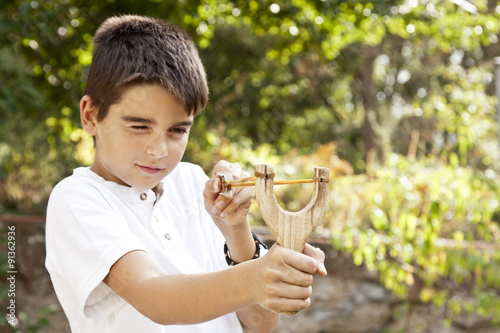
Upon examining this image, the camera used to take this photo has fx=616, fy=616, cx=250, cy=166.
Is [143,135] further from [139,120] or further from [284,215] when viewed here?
[284,215]

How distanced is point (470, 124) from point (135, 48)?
344 centimetres

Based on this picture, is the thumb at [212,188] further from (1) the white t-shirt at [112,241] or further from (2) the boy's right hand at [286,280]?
(2) the boy's right hand at [286,280]

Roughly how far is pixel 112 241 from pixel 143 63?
368 mm

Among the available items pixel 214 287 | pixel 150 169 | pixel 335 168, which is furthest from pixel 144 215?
pixel 335 168

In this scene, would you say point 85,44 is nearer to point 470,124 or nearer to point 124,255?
point 470,124

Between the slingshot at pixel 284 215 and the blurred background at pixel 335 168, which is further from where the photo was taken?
the blurred background at pixel 335 168

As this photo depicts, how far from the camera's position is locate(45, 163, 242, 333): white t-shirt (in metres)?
1.14

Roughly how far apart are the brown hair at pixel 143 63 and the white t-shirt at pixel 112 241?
0.61ft

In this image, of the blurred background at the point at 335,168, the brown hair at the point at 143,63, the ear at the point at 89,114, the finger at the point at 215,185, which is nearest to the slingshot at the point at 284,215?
the finger at the point at 215,185

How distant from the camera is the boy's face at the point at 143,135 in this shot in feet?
3.93

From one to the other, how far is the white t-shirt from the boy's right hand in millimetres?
350

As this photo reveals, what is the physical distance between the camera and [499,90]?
11.9 ft

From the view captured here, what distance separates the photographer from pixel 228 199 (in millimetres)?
1193

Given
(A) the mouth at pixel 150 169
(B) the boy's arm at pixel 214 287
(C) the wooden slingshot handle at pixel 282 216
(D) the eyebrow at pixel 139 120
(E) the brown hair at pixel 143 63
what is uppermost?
(E) the brown hair at pixel 143 63
